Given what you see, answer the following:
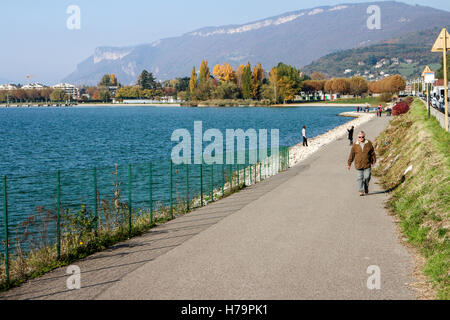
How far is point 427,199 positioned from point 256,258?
Answer: 5097 millimetres

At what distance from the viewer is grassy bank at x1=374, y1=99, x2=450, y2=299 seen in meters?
8.91

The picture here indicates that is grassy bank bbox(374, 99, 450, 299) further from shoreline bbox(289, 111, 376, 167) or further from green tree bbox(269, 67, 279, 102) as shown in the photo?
green tree bbox(269, 67, 279, 102)

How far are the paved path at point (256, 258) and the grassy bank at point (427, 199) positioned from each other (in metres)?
0.45

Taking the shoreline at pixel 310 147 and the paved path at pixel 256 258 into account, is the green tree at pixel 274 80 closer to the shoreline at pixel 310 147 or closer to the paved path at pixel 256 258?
the shoreline at pixel 310 147

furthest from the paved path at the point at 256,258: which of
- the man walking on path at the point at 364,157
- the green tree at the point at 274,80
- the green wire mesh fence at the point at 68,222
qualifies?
the green tree at the point at 274,80

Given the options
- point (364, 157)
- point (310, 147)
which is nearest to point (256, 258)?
point (364, 157)

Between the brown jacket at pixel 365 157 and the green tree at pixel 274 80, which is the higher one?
the green tree at pixel 274 80

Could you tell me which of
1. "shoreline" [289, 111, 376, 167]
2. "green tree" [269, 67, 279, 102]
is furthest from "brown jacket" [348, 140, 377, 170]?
"green tree" [269, 67, 279, 102]

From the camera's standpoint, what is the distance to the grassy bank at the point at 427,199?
891 cm

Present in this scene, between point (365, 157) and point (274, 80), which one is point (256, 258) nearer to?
point (365, 157)

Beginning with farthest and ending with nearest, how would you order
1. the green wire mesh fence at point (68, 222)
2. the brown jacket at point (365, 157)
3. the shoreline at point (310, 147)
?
the shoreline at point (310, 147)
the brown jacket at point (365, 157)
the green wire mesh fence at point (68, 222)

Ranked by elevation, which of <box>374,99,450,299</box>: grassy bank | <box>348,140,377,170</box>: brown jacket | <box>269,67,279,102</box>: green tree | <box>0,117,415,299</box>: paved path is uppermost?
<box>269,67,279,102</box>: green tree

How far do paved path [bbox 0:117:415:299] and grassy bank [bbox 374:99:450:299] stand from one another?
1.46 ft
